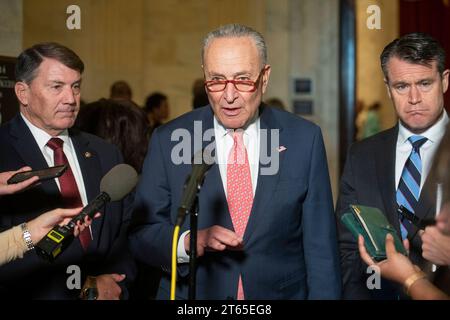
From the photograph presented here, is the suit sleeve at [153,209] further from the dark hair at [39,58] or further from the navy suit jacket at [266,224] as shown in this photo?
the dark hair at [39,58]

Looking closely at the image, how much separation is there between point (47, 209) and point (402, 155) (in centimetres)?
151

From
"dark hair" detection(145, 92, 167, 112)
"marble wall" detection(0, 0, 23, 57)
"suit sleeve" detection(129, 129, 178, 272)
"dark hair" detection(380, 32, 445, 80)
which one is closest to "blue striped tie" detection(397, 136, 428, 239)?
"dark hair" detection(380, 32, 445, 80)

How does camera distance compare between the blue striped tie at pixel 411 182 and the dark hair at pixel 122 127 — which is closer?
the blue striped tie at pixel 411 182

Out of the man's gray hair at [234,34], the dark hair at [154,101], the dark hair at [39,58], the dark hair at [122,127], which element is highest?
the man's gray hair at [234,34]

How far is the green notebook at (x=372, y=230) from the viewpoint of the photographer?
7.97ft

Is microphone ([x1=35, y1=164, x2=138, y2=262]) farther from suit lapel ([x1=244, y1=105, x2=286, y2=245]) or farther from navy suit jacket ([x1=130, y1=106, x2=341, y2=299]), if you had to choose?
suit lapel ([x1=244, y1=105, x2=286, y2=245])

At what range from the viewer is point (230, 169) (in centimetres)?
271

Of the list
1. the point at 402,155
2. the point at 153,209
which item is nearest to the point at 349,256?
the point at 402,155

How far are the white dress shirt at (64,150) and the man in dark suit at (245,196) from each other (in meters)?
0.37

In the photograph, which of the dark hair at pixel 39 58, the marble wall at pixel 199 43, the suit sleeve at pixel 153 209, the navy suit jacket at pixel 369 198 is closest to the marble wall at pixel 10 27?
the dark hair at pixel 39 58

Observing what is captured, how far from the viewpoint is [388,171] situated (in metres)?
2.91

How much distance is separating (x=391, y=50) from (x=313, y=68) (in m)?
5.61

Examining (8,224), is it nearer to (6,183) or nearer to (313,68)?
(6,183)
